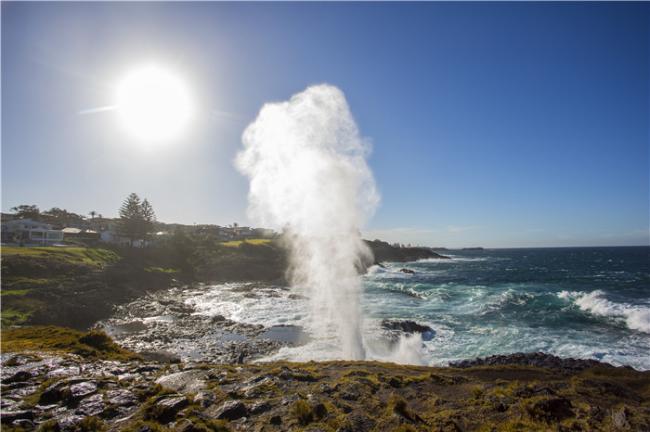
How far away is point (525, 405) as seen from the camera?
32.7 ft

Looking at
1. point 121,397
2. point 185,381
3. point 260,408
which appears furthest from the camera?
point 185,381

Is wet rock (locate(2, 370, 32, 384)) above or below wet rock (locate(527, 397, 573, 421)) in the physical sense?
below

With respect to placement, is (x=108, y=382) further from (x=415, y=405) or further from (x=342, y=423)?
(x=415, y=405)

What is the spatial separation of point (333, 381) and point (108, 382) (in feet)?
30.4

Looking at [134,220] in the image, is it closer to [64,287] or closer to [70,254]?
[70,254]

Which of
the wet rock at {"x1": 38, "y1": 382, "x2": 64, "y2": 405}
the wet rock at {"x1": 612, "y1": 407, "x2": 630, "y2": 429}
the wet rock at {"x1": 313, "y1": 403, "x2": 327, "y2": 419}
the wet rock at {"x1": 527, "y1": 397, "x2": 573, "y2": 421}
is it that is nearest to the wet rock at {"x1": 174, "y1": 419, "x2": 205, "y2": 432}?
the wet rock at {"x1": 313, "y1": 403, "x2": 327, "y2": 419}

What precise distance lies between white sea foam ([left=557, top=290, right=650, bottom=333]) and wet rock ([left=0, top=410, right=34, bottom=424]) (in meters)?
42.3

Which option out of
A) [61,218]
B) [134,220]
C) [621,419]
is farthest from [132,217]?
[621,419]

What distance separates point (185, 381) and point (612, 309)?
45.0 meters

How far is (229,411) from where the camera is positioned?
32.9 feet

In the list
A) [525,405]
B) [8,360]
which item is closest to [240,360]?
[8,360]

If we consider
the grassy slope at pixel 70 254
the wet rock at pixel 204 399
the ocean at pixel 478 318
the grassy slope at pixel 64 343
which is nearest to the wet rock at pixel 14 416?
the wet rock at pixel 204 399

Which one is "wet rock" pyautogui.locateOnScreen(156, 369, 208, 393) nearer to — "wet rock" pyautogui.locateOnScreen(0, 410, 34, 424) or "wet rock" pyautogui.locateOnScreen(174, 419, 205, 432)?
"wet rock" pyautogui.locateOnScreen(174, 419, 205, 432)

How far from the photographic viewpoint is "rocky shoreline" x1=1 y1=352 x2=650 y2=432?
9.16 m
